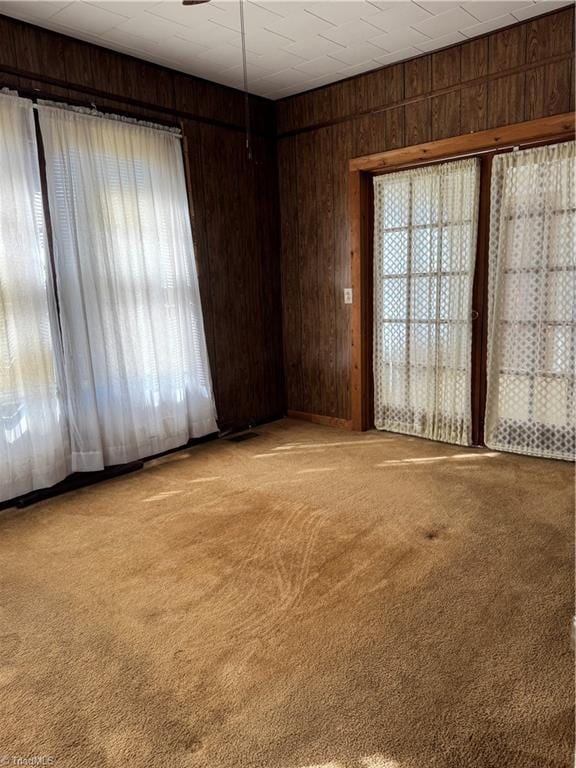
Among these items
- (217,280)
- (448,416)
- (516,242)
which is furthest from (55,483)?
A: (516,242)

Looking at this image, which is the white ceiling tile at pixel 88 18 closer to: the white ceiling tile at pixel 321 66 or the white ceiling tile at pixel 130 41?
the white ceiling tile at pixel 130 41

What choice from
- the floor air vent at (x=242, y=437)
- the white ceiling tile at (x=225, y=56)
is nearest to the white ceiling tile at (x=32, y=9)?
the white ceiling tile at (x=225, y=56)

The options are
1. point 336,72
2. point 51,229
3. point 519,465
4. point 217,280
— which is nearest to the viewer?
point 51,229

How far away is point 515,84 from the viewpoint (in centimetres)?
365

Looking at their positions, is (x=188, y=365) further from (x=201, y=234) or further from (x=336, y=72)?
(x=336, y=72)

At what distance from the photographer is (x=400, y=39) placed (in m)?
3.76

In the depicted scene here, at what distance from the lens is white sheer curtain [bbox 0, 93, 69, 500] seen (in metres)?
3.25

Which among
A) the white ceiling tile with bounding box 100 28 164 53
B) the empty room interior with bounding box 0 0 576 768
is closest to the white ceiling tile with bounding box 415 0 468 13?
the empty room interior with bounding box 0 0 576 768

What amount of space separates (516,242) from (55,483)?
356 cm

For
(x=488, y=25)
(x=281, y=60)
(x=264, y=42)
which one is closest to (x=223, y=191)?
(x=281, y=60)

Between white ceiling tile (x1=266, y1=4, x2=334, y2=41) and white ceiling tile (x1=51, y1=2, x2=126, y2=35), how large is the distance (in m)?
0.97

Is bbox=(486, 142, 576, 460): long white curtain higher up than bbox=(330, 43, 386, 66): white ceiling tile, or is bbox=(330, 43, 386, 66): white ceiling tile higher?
bbox=(330, 43, 386, 66): white ceiling tile

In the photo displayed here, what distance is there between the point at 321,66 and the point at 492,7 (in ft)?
4.27

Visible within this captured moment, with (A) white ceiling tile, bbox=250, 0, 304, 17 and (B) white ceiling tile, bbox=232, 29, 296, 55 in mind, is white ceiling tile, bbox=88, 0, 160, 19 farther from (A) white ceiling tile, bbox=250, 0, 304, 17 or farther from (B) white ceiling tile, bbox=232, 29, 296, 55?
(B) white ceiling tile, bbox=232, 29, 296, 55
